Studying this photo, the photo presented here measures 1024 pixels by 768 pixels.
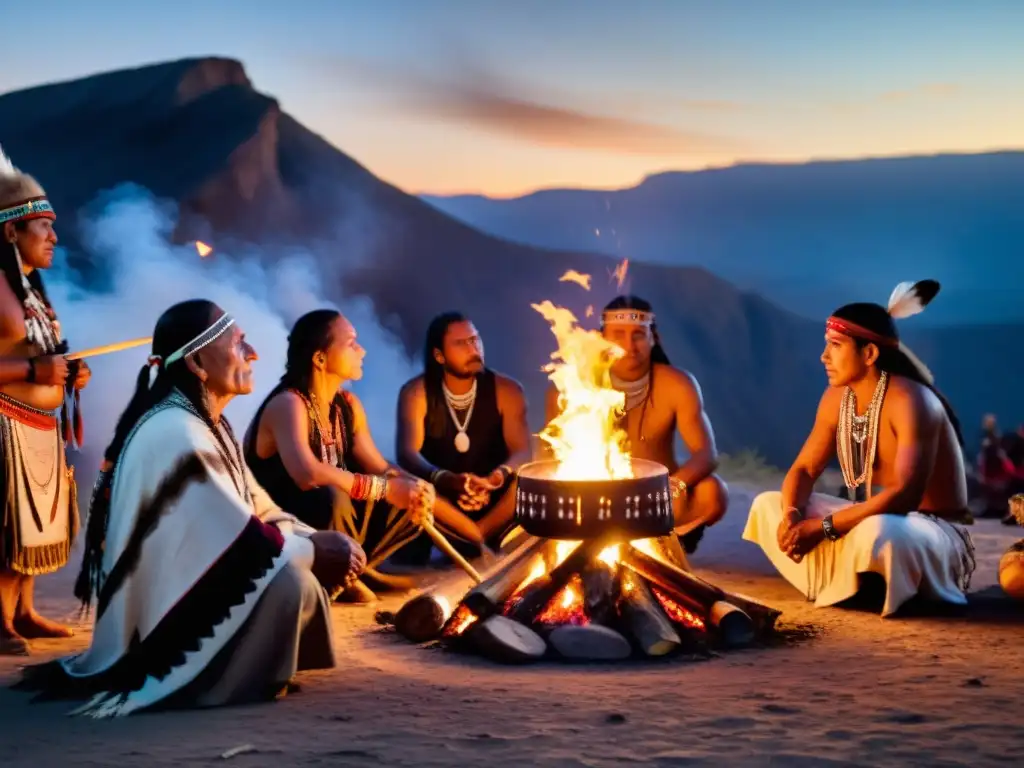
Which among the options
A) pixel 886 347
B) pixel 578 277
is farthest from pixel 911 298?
pixel 578 277

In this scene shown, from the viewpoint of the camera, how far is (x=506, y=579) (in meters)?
5.92

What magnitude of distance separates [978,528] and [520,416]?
4.29 m

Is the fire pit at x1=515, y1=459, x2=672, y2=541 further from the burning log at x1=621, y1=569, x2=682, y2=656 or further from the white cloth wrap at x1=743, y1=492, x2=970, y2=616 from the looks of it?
the white cloth wrap at x1=743, y1=492, x2=970, y2=616

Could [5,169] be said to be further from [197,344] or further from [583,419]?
[583,419]

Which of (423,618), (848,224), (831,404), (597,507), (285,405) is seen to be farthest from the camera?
(848,224)

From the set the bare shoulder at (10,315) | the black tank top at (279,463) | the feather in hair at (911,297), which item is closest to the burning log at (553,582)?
the black tank top at (279,463)

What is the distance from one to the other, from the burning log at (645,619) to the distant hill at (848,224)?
1455cm

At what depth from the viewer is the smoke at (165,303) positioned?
13367mm

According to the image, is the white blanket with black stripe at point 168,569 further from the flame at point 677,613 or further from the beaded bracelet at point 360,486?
the flame at point 677,613

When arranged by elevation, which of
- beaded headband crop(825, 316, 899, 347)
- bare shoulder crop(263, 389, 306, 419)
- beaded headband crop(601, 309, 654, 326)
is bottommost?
bare shoulder crop(263, 389, 306, 419)

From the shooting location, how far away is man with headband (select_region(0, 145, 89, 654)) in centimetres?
552

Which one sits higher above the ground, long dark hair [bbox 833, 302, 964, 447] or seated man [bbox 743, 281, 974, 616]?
long dark hair [bbox 833, 302, 964, 447]

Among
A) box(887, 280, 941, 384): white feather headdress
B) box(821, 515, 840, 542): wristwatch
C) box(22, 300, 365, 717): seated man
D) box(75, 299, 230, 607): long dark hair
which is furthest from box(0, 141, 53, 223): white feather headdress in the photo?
box(887, 280, 941, 384): white feather headdress

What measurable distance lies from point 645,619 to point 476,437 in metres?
2.66
